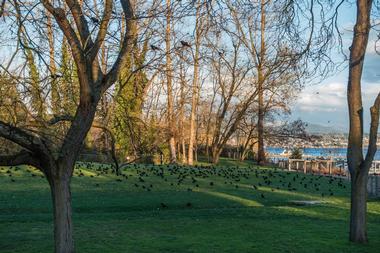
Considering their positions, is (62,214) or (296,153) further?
(296,153)

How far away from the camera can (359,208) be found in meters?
11.2

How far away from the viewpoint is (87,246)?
10.8 metres

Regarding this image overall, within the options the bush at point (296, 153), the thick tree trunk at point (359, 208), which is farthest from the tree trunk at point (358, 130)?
the bush at point (296, 153)

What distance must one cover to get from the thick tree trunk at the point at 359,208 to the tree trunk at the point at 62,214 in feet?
19.1

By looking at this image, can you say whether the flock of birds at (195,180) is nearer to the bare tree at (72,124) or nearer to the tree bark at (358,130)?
the tree bark at (358,130)

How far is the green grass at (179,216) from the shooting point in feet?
36.7

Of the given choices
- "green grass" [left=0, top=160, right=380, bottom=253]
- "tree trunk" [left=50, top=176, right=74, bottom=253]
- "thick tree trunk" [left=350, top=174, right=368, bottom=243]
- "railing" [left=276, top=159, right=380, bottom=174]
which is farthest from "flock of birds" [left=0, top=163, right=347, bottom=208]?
"railing" [left=276, top=159, right=380, bottom=174]

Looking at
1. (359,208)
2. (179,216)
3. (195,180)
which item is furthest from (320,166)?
(359,208)

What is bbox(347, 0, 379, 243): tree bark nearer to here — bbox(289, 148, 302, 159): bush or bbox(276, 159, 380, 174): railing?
bbox(276, 159, 380, 174): railing

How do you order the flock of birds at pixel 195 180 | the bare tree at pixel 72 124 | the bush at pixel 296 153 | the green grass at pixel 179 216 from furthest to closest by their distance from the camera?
1. the bush at pixel 296 153
2. the flock of birds at pixel 195 180
3. the green grass at pixel 179 216
4. the bare tree at pixel 72 124

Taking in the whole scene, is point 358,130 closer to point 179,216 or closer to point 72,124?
point 72,124

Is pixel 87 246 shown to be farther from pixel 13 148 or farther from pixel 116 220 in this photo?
pixel 116 220

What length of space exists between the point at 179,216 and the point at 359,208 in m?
6.00

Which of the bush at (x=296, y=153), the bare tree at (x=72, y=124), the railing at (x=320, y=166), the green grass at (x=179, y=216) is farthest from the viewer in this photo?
the bush at (x=296, y=153)
